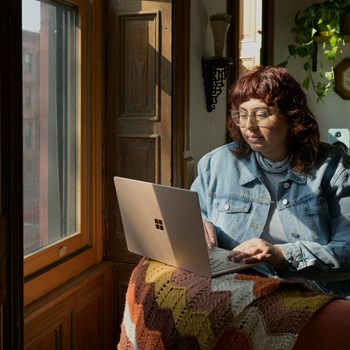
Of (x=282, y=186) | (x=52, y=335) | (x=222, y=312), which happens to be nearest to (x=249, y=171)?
(x=282, y=186)

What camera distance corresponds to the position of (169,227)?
4.82 feet

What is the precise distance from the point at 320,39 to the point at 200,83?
5.43 ft

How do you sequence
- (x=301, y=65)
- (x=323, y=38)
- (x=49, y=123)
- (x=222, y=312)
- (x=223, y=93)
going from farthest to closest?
(x=301, y=65) < (x=323, y=38) < (x=223, y=93) < (x=49, y=123) < (x=222, y=312)

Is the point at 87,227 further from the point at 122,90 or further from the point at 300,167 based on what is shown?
the point at 300,167

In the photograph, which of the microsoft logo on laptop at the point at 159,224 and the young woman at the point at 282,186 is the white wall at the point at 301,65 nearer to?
the young woman at the point at 282,186

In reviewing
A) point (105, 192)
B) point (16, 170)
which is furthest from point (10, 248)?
point (105, 192)

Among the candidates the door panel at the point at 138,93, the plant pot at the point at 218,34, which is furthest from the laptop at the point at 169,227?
the plant pot at the point at 218,34

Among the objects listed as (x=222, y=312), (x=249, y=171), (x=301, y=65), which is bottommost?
(x=222, y=312)

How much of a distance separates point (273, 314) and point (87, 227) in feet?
3.87

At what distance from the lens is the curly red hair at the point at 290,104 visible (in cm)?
173

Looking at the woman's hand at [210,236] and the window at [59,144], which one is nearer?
the woman's hand at [210,236]

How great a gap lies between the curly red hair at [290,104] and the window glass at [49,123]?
2.19 feet

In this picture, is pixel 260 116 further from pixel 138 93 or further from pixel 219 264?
pixel 138 93

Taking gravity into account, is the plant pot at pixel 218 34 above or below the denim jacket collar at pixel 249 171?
above
